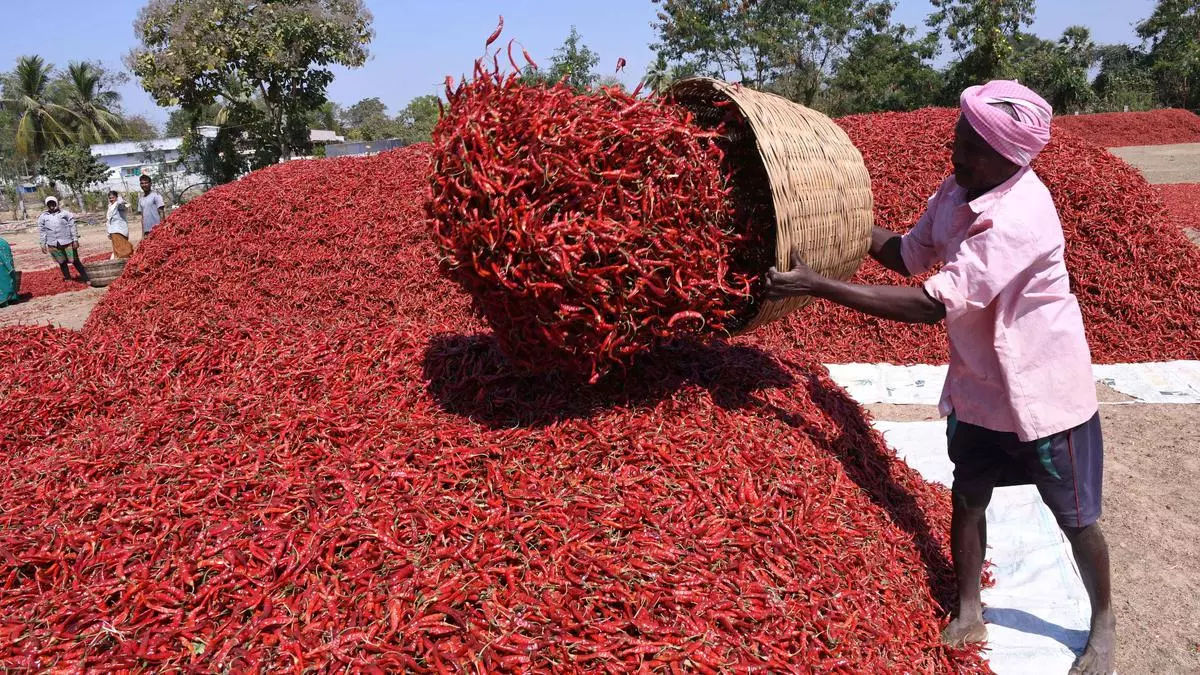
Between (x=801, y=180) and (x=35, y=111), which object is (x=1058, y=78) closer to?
(x=801, y=180)

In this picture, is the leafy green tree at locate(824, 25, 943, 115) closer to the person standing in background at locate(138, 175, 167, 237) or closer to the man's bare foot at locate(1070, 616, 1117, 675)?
the person standing in background at locate(138, 175, 167, 237)

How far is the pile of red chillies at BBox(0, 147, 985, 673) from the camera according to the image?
236 centimetres

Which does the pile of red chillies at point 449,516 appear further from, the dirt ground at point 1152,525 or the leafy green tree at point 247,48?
the leafy green tree at point 247,48

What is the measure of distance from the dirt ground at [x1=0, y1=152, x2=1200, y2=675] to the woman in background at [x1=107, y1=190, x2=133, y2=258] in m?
11.7

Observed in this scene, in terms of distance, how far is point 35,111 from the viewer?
116 ft

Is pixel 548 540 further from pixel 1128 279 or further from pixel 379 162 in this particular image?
pixel 379 162

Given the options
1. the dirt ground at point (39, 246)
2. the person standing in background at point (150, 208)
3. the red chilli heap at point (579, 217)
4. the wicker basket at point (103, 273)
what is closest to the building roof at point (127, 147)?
the dirt ground at point (39, 246)

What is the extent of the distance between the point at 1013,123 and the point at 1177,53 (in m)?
43.1

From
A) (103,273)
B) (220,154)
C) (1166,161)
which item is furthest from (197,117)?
(1166,161)

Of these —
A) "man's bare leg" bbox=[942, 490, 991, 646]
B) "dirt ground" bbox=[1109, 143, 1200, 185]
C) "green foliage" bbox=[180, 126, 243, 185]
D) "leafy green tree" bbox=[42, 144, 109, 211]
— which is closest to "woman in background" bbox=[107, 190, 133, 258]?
"green foliage" bbox=[180, 126, 243, 185]

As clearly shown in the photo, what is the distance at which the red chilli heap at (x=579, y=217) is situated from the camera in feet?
8.76

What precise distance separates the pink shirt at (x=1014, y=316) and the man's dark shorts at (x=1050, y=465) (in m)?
0.09

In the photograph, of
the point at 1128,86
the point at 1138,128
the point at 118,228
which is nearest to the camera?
the point at 118,228

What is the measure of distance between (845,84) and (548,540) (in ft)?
98.0
